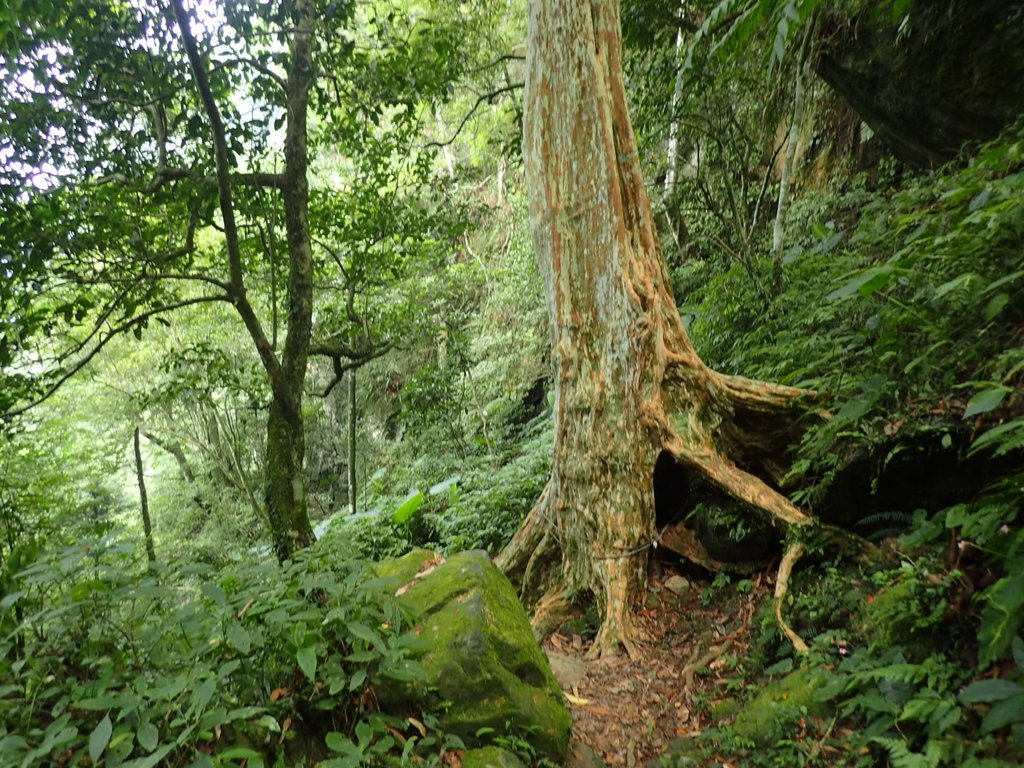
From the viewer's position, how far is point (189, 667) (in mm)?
2207

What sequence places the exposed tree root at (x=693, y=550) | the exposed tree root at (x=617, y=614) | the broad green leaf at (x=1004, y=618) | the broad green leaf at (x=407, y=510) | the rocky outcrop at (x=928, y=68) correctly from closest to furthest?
1. the broad green leaf at (x=1004, y=618)
2. the exposed tree root at (x=617, y=614)
3. the exposed tree root at (x=693, y=550)
4. the rocky outcrop at (x=928, y=68)
5. the broad green leaf at (x=407, y=510)

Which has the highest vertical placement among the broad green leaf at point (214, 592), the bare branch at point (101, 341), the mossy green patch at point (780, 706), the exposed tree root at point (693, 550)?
the bare branch at point (101, 341)

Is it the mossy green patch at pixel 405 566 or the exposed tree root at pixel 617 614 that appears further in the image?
the exposed tree root at pixel 617 614

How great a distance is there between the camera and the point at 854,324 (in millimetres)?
4477

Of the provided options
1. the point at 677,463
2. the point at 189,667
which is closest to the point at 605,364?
the point at 677,463

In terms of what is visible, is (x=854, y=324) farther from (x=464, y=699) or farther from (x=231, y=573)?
(x=231, y=573)

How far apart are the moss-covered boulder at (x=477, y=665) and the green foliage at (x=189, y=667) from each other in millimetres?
265

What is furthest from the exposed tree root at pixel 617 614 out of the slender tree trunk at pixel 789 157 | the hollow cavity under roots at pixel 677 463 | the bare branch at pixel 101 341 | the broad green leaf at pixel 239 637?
the bare branch at pixel 101 341

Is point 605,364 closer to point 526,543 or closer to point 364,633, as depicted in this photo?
point 526,543

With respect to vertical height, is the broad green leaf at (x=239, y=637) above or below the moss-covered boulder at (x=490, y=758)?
above

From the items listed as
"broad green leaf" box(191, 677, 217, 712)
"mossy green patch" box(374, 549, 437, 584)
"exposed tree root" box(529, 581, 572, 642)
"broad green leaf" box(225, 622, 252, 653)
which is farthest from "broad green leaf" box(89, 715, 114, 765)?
"exposed tree root" box(529, 581, 572, 642)

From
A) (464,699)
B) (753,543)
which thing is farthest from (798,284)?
(464,699)

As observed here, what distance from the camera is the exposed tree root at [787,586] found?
324cm

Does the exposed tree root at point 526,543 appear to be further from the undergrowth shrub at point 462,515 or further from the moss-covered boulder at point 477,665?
the moss-covered boulder at point 477,665
